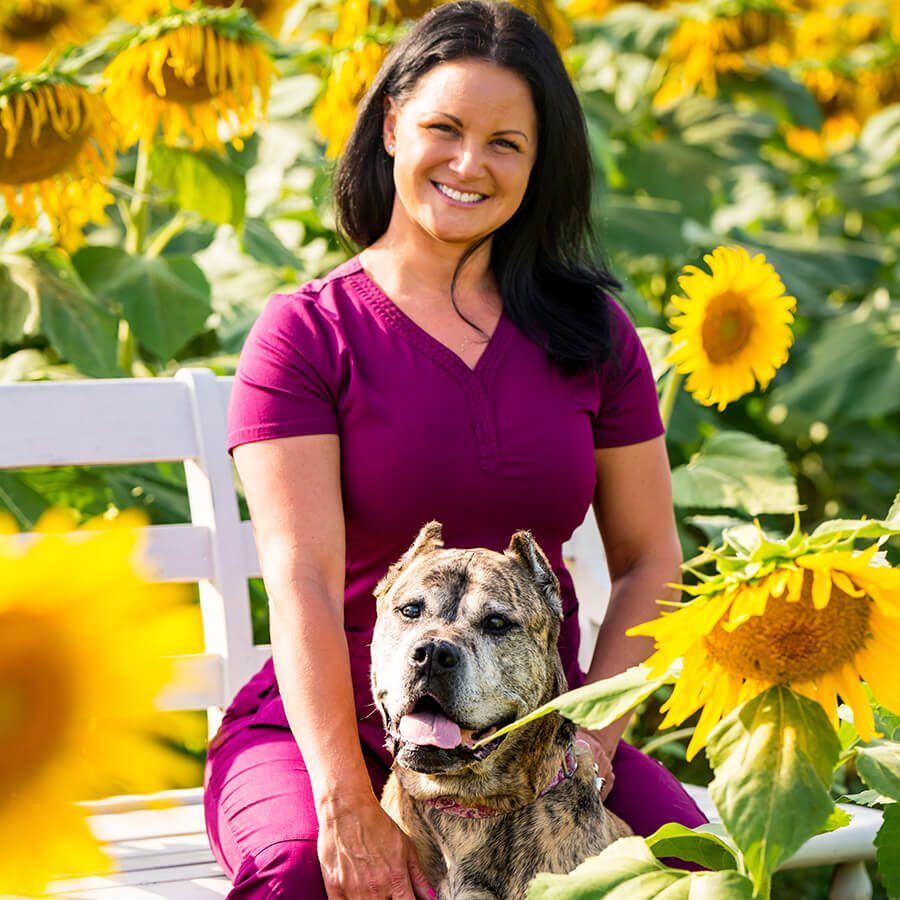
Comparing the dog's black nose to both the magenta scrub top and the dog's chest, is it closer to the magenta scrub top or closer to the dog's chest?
the dog's chest

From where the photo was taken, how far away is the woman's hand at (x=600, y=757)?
1.97 meters

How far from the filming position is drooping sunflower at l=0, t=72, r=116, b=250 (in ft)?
9.41

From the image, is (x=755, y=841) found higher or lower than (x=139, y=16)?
lower

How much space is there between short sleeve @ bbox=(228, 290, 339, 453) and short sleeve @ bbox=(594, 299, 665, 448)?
458mm

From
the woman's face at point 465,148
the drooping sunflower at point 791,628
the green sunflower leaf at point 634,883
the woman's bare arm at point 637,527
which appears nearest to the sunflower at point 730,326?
the woman's bare arm at point 637,527

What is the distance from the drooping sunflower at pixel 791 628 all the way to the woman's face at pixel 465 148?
3.69ft

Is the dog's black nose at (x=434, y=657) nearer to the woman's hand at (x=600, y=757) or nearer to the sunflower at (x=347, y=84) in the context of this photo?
the woman's hand at (x=600, y=757)

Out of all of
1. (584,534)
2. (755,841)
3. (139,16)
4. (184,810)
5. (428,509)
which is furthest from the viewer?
(139,16)

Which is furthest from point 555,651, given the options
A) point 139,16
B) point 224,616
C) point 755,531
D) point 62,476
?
point 139,16

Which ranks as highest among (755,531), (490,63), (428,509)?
(490,63)

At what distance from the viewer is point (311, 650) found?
193 centimetres

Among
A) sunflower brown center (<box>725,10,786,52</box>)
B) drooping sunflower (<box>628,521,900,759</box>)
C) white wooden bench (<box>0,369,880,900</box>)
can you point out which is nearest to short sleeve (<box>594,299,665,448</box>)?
white wooden bench (<box>0,369,880,900</box>)

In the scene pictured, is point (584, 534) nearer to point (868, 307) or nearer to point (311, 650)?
point (311, 650)

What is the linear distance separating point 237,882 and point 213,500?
101cm
